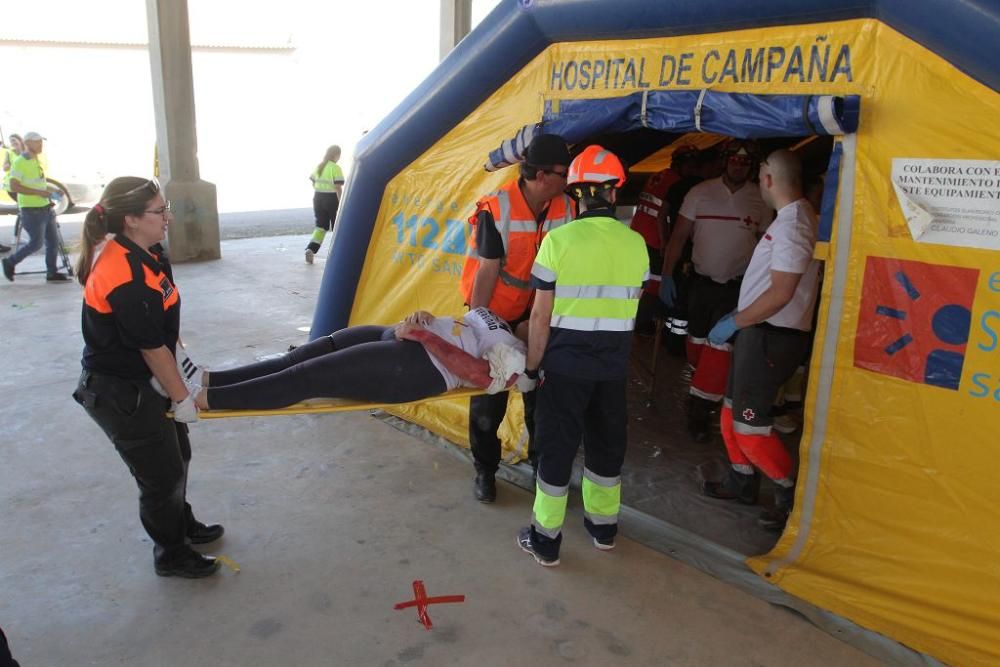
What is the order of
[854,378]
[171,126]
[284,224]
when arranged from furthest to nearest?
[284,224], [171,126], [854,378]

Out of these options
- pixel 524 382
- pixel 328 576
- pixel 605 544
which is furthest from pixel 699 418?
pixel 328 576

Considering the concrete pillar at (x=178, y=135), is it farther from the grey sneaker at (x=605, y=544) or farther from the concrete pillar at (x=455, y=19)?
the grey sneaker at (x=605, y=544)

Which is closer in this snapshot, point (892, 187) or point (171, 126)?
point (892, 187)

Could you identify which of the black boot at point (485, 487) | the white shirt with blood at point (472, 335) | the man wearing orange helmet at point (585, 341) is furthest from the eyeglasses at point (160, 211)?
the black boot at point (485, 487)

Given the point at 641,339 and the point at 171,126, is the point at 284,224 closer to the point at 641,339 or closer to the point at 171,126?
the point at 171,126

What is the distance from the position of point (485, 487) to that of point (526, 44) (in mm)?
2345

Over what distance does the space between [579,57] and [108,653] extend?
10.9ft

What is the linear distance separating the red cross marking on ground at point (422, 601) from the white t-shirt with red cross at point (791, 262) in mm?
1834

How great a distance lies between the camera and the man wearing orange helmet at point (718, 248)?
15.3ft

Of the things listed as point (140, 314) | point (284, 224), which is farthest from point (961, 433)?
point (284, 224)

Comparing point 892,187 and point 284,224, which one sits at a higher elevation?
point 892,187

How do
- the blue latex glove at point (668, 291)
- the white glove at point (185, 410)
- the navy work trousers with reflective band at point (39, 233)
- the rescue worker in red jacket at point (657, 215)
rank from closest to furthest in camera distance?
the white glove at point (185, 410), the blue latex glove at point (668, 291), the rescue worker in red jacket at point (657, 215), the navy work trousers with reflective band at point (39, 233)

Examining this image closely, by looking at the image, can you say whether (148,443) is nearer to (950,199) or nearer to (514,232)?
(514,232)

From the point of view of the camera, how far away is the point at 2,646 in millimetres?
1866
